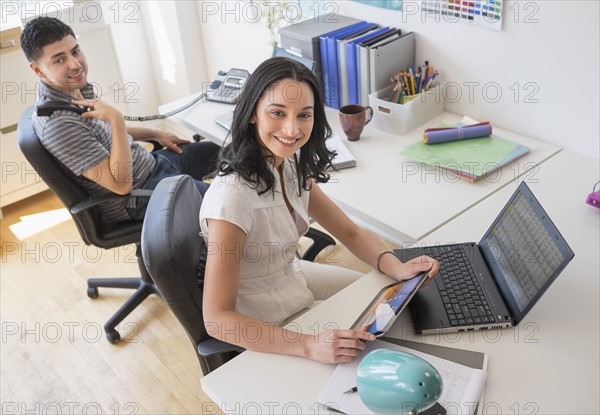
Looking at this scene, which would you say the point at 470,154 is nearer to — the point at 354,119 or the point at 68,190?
the point at 354,119

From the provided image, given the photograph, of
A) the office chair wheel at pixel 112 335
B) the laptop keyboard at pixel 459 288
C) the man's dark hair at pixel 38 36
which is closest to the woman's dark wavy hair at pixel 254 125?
the laptop keyboard at pixel 459 288

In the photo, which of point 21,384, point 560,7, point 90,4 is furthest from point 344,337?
point 90,4

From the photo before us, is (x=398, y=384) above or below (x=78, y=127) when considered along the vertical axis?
below

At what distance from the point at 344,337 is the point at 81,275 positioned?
6.33 ft

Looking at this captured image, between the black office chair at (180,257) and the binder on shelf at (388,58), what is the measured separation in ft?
3.13

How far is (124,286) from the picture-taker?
2.71 metres

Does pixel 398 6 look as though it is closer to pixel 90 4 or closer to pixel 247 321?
pixel 247 321

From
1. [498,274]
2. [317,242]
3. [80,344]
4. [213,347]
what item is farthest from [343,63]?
[80,344]

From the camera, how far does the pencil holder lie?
7.28 feet

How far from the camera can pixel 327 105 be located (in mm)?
2553

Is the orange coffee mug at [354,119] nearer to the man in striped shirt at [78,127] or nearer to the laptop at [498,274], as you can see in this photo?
the man in striped shirt at [78,127]

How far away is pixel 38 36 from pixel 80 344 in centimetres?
118

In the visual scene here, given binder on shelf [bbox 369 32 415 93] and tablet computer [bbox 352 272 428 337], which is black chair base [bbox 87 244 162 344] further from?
tablet computer [bbox 352 272 428 337]

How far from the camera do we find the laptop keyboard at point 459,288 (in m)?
1.40
